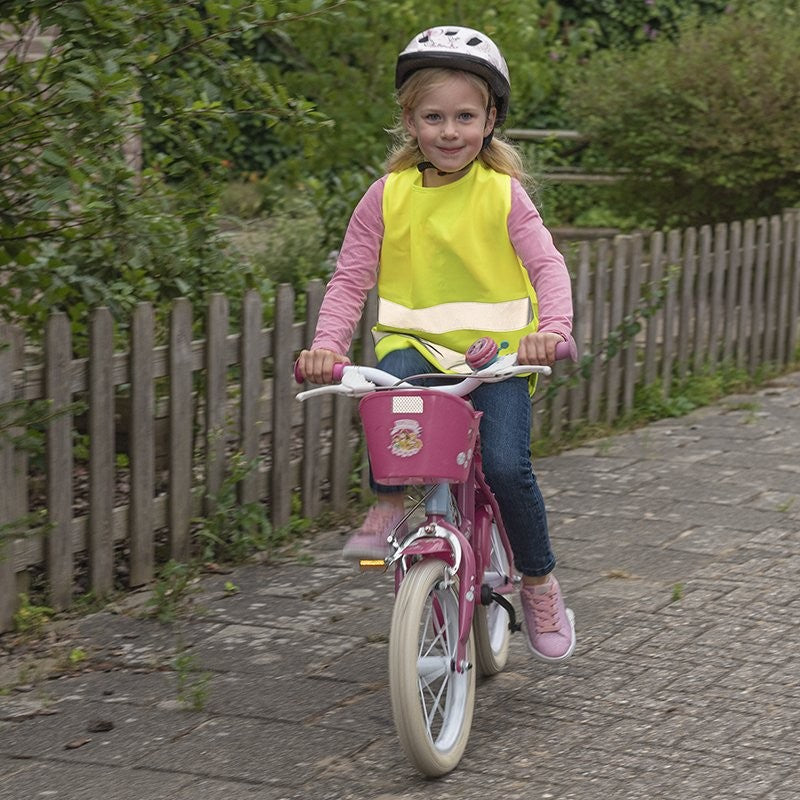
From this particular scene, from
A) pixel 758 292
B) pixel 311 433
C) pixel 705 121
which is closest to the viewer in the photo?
pixel 311 433

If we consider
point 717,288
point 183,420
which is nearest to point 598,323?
point 717,288

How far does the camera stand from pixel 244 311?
5684mm

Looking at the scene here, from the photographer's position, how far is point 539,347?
3.52 meters

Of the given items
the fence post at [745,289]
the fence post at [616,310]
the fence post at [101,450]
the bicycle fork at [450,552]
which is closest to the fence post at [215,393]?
the fence post at [101,450]

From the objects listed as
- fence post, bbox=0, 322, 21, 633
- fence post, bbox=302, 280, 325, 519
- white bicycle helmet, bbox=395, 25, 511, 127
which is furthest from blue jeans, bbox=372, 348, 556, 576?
fence post, bbox=302, 280, 325, 519

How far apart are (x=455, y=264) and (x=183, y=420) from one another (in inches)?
70.3

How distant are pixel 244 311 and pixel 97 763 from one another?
89.9 inches

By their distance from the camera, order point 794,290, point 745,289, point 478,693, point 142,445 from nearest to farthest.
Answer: point 478,693, point 142,445, point 745,289, point 794,290

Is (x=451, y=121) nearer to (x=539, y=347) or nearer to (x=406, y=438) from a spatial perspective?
(x=539, y=347)

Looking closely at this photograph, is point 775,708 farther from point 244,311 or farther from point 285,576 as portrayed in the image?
point 244,311

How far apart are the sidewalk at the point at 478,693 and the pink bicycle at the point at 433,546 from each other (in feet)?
0.55

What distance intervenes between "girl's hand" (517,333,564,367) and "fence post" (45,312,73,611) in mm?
1804

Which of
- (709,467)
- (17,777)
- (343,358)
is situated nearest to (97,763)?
(17,777)

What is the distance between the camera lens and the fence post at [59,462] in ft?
15.8
